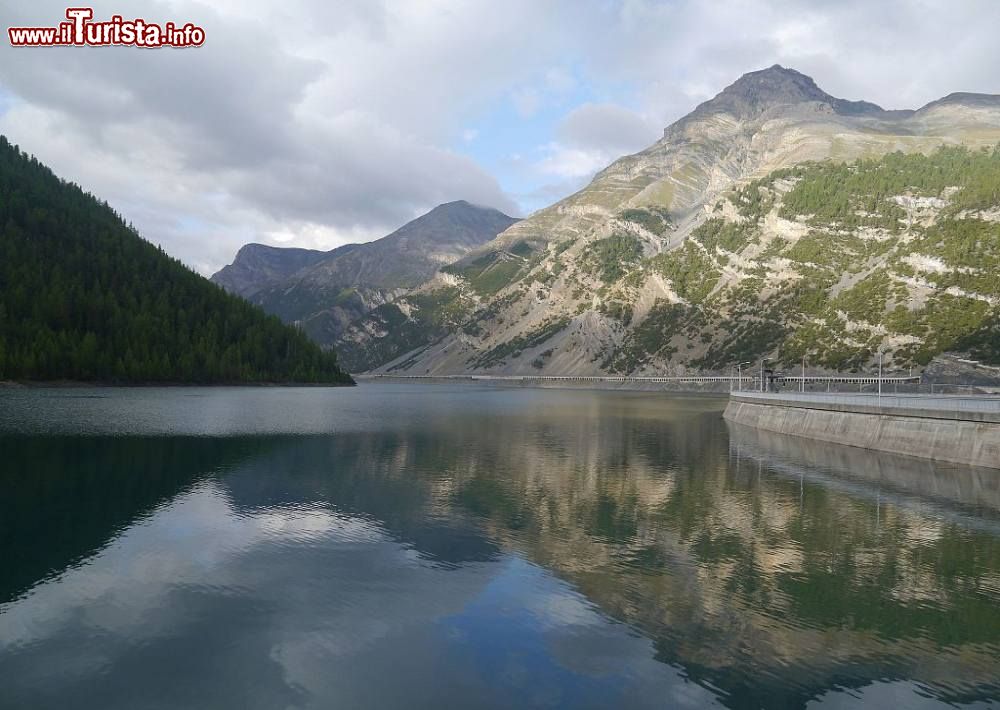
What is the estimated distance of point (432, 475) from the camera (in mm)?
45406

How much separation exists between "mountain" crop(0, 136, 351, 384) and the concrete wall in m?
133

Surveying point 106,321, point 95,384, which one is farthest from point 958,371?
point 106,321

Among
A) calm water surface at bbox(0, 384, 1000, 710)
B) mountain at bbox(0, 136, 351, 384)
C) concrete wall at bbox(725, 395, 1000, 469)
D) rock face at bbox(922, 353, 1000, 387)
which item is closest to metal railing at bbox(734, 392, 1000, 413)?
concrete wall at bbox(725, 395, 1000, 469)

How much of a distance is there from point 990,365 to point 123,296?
7772 inches

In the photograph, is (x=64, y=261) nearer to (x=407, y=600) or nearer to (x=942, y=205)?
(x=407, y=600)

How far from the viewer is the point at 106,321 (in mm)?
161750

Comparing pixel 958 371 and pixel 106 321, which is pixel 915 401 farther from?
pixel 106 321

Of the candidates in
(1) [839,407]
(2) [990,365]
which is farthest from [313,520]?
(2) [990,365]

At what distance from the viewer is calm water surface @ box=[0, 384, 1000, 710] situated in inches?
632

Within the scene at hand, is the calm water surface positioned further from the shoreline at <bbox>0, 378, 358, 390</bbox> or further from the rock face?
the shoreline at <bbox>0, 378, 358, 390</bbox>

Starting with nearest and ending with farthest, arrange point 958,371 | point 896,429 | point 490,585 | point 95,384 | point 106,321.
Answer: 1. point 490,585
2. point 896,429
3. point 958,371
4. point 95,384
5. point 106,321

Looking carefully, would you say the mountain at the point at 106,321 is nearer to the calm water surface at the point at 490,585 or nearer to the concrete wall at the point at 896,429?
the calm water surface at the point at 490,585

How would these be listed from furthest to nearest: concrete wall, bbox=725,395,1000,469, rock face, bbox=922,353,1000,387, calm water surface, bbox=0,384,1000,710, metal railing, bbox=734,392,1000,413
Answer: rock face, bbox=922,353,1000,387, metal railing, bbox=734,392,1000,413, concrete wall, bbox=725,395,1000,469, calm water surface, bbox=0,384,1000,710

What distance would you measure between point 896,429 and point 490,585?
44.6 metres
